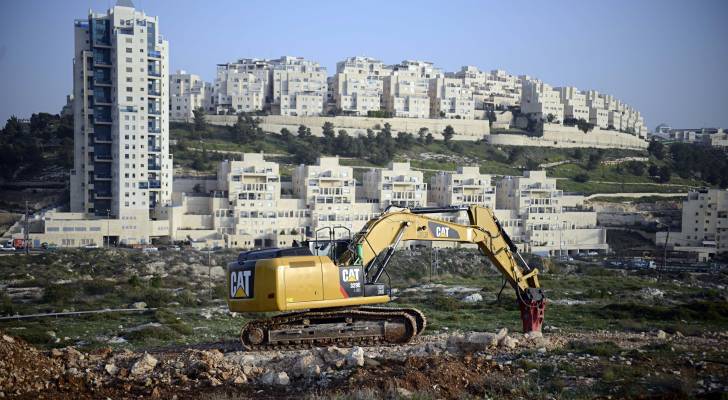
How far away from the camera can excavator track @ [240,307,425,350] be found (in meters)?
16.4

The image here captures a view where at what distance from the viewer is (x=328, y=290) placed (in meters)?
16.2

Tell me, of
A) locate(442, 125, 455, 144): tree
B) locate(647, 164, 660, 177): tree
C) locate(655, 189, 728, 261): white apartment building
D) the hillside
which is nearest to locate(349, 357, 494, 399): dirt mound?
locate(655, 189, 728, 261): white apartment building

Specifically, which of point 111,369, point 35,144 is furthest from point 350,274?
point 35,144

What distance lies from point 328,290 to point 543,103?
9670 centimetres

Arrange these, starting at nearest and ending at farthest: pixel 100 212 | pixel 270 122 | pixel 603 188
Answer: pixel 100 212 → pixel 603 188 → pixel 270 122

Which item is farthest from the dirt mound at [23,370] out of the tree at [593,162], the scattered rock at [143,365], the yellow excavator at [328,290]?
the tree at [593,162]

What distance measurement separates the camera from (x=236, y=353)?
16062 mm

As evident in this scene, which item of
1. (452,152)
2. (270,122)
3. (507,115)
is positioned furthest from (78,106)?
(507,115)

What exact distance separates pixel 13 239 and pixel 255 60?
212ft

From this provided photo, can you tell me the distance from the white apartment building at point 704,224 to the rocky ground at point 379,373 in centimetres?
5204

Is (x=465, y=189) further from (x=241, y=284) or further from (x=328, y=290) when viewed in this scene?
(x=241, y=284)

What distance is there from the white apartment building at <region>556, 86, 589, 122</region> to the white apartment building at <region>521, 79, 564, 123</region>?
5.10ft

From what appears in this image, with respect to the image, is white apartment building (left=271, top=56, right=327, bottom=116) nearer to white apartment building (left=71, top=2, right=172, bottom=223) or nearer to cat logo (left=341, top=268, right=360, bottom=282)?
white apartment building (left=71, top=2, right=172, bottom=223)

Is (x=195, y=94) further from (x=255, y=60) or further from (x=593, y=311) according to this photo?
(x=593, y=311)
